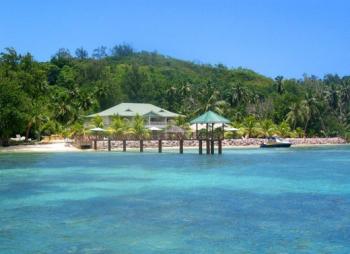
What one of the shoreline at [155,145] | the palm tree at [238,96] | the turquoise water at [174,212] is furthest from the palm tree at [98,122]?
the turquoise water at [174,212]

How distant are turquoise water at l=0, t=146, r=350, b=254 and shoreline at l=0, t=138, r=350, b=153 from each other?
22.1 metres

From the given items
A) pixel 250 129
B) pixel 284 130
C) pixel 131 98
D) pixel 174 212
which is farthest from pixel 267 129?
pixel 174 212

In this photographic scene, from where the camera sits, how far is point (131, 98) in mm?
109812

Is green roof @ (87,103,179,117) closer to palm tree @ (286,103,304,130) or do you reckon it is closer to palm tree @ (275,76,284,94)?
palm tree @ (286,103,304,130)

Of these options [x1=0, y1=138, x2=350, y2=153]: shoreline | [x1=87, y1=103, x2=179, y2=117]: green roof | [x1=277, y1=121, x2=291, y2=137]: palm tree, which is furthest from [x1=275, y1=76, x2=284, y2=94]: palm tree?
[x1=87, y1=103, x2=179, y2=117]: green roof

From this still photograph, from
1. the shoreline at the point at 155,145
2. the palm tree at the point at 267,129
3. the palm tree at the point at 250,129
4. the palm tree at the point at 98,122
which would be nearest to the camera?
the shoreline at the point at 155,145

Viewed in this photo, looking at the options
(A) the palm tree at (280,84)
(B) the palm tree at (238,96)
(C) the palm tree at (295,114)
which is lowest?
(C) the palm tree at (295,114)

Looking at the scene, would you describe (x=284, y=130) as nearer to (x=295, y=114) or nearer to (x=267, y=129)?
(x=267, y=129)

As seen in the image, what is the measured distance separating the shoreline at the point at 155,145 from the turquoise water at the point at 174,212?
22.1m

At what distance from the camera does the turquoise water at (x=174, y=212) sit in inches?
571

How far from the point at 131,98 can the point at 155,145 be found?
46.7m

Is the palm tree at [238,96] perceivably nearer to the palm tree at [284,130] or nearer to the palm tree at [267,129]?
the palm tree at [284,130]

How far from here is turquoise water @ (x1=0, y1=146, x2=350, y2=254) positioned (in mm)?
14492

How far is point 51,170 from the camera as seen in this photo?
35375 mm
